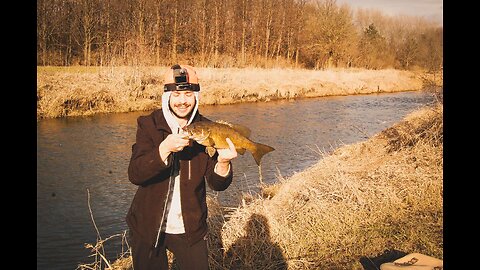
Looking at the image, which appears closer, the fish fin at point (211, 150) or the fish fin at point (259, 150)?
the fish fin at point (211, 150)

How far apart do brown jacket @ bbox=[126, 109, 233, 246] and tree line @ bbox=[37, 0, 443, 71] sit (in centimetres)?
872

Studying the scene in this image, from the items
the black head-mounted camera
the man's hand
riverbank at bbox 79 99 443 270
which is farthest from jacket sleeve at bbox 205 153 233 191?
riverbank at bbox 79 99 443 270

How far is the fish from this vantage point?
310cm

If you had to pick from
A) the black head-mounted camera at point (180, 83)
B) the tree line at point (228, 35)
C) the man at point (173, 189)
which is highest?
the tree line at point (228, 35)

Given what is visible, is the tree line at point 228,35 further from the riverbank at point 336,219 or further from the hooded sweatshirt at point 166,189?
the hooded sweatshirt at point 166,189

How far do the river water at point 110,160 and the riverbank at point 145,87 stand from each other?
2.51 ft

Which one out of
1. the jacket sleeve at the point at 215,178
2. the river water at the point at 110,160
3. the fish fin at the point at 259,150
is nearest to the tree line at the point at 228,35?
the river water at the point at 110,160

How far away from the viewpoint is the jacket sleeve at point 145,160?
3015 mm

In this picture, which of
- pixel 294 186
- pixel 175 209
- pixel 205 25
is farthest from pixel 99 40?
pixel 175 209

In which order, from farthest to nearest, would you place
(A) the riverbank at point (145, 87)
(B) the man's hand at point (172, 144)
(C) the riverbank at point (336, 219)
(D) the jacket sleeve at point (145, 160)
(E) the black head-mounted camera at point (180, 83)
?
1. (A) the riverbank at point (145, 87)
2. (C) the riverbank at point (336, 219)
3. (E) the black head-mounted camera at point (180, 83)
4. (D) the jacket sleeve at point (145, 160)
5. (B) the man's hand at point (172, 144)

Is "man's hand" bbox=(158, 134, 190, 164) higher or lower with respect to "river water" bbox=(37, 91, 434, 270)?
higher

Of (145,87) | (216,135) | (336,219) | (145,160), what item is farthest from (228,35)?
(145,160)

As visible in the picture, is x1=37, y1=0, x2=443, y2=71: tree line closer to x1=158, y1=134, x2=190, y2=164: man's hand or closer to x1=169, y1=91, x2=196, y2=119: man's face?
x1=169, y1=91, x2=196, y2=119: man's face

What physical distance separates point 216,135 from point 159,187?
55 cm
